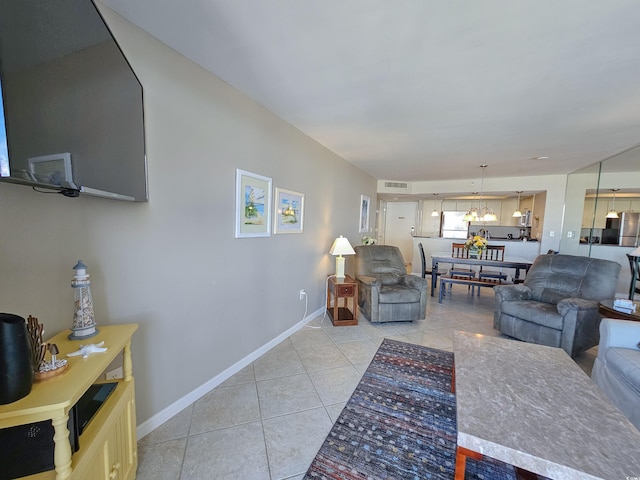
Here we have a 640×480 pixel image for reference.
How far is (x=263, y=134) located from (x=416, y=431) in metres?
2.64

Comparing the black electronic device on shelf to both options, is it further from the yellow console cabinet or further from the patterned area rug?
the patterned area rug

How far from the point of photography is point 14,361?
682 millimetres

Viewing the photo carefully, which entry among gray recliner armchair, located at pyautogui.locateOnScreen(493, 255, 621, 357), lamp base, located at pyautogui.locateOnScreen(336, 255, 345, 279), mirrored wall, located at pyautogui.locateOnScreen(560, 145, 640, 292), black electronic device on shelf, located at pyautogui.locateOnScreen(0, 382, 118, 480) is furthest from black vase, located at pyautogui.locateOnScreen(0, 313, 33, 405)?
mirrored wall, located at pyautogui.locateOnScreen(560, 145, 640, 292)

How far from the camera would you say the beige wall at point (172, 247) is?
1.10m

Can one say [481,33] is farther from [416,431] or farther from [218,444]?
[218,444]

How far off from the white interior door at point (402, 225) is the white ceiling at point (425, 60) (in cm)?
491

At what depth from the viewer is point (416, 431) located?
1.62m

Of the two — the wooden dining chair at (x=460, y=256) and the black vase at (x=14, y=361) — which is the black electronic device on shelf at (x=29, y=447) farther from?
the wooden dining chair at (x=460, y=256)

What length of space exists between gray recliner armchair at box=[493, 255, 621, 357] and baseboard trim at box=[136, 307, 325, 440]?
8.67 ft

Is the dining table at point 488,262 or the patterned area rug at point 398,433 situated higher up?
the dining table at point 488,262

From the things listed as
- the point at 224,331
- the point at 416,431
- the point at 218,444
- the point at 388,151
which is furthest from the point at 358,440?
the point at 388,151

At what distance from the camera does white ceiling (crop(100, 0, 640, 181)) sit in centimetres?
128

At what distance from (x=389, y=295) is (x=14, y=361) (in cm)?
323

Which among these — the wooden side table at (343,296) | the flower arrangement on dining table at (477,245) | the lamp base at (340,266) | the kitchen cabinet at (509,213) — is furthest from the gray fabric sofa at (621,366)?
the kitchen cabinet at (509,213)
